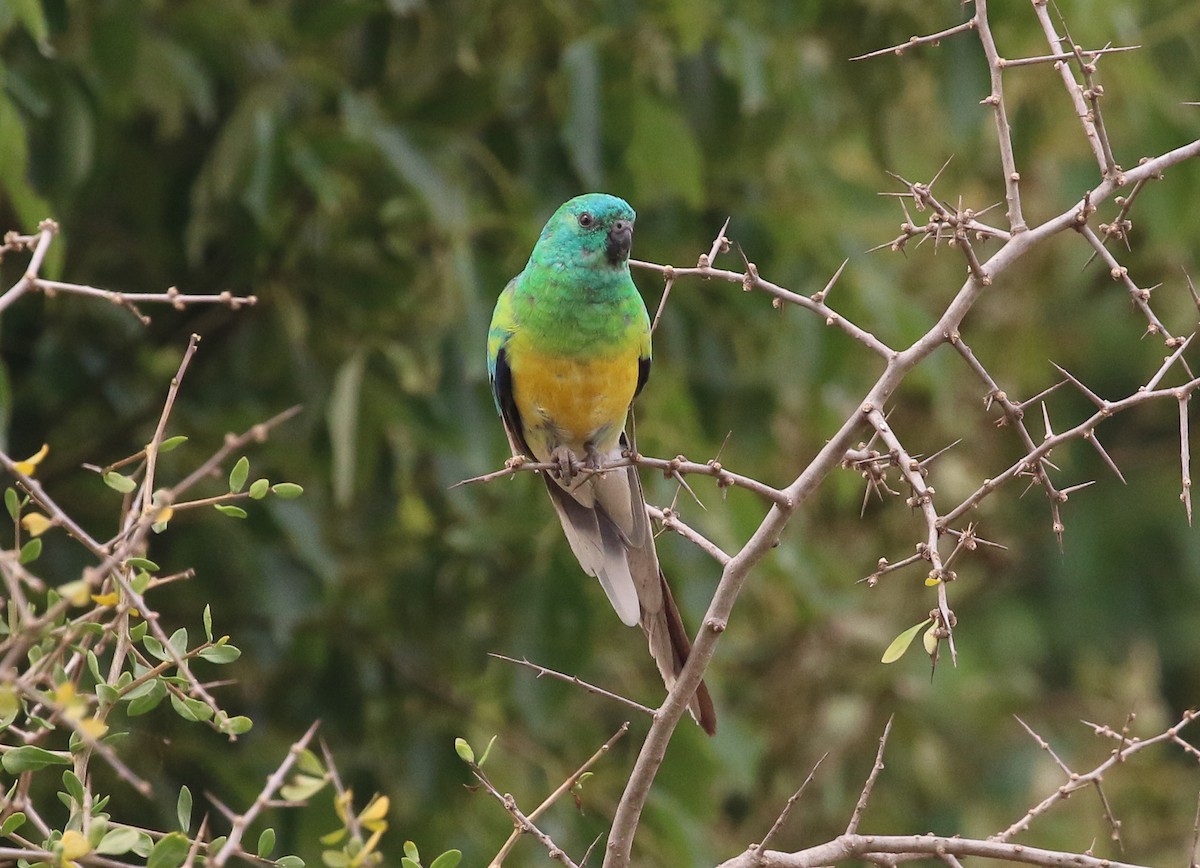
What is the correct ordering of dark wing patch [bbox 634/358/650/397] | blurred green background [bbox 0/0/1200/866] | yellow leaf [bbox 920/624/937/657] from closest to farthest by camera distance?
yellow leaf [bbox 920/624/937/657] → dark wing patch [bbox 634/358/650/397] → blurred green background [bbox 0/0/1200/866]

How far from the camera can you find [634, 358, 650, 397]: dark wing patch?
4250mm

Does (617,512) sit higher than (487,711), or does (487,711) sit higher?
(617,512)

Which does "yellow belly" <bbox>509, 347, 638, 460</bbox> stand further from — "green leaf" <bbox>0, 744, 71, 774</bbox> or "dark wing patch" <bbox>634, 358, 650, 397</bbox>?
→ "green leaf" <bbox>0, 744, 71, 774</bbox>

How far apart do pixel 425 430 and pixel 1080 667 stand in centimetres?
636

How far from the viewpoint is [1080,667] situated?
9.65m

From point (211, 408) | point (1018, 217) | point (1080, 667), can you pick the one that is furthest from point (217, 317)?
point (1080, 667)

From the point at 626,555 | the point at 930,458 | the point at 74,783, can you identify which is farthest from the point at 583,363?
the point at 74,783

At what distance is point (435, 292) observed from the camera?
5047 mm

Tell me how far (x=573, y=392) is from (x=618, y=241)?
1.40 ft

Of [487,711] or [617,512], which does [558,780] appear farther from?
[617,512]

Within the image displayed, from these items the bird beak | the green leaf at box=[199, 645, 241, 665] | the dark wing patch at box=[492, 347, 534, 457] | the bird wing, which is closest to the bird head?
the bird beak

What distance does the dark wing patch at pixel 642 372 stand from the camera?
13.9 ft

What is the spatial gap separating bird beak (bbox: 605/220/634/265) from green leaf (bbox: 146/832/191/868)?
2.39m

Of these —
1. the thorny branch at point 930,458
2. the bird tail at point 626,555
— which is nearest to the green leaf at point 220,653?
the thorny branch at point 930,458
